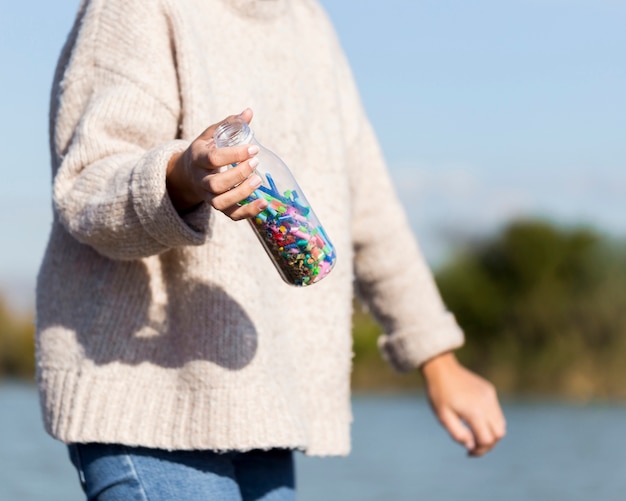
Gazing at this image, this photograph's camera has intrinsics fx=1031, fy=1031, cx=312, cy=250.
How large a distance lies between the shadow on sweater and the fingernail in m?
0.27

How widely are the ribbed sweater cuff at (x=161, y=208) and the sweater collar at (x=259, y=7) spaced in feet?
1.09

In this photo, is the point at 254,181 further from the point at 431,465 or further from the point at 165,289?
the point at 431,465

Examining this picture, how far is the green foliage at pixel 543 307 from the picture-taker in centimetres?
1091

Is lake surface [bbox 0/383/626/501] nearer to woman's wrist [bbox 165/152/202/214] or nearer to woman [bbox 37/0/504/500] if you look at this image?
woman [bbox 37/0/504/500]

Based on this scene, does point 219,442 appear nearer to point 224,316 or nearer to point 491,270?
point 224,316

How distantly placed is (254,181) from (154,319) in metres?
0.32

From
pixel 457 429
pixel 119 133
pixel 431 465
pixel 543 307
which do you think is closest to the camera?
pixel 119 133

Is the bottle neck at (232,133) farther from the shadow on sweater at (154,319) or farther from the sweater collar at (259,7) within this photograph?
the sweater collar at (259,7)

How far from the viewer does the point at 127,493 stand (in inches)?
46.6

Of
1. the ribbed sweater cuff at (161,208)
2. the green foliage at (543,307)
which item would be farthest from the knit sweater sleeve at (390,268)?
the green foliage at (543,307)

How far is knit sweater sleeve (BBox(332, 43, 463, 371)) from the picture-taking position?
164 centimetres

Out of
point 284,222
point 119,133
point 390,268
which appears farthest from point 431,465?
point 284,222

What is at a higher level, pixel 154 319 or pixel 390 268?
pixel 154 319

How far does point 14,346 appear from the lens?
11.8 m
